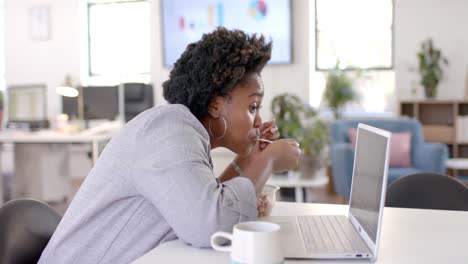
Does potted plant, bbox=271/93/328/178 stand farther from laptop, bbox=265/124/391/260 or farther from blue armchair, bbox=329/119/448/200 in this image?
laptop, bbox=265/124/391/260

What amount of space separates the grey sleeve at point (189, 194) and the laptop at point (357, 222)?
0.44 feet

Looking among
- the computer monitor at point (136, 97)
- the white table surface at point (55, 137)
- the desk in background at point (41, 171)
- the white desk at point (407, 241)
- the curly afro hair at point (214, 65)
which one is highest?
the curly afro hair at point (214, 65)

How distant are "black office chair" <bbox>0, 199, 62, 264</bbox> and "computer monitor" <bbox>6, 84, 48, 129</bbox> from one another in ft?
12.1

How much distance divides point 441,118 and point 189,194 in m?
5.26

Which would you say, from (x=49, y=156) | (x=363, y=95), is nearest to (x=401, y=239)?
(x=49, y=156)

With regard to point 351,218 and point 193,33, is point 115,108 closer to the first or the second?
point 193,33

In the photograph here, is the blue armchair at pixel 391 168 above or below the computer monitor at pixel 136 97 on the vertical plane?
below

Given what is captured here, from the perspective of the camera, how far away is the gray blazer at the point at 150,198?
3.28ft

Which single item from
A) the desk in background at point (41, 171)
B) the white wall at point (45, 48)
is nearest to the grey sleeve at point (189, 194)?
the desk in background at point (41, 171)

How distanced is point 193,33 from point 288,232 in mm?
5504

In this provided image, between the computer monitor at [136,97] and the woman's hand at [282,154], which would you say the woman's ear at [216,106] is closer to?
the woman's hand at [282,154]

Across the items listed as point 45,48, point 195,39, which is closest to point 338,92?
point 195,39

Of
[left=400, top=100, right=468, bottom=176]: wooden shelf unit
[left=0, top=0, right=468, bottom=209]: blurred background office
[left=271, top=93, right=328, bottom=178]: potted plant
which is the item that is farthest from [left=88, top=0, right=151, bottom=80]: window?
[left=271, top=93, right=328, bottom=178]: potted plant

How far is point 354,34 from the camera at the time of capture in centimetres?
608
